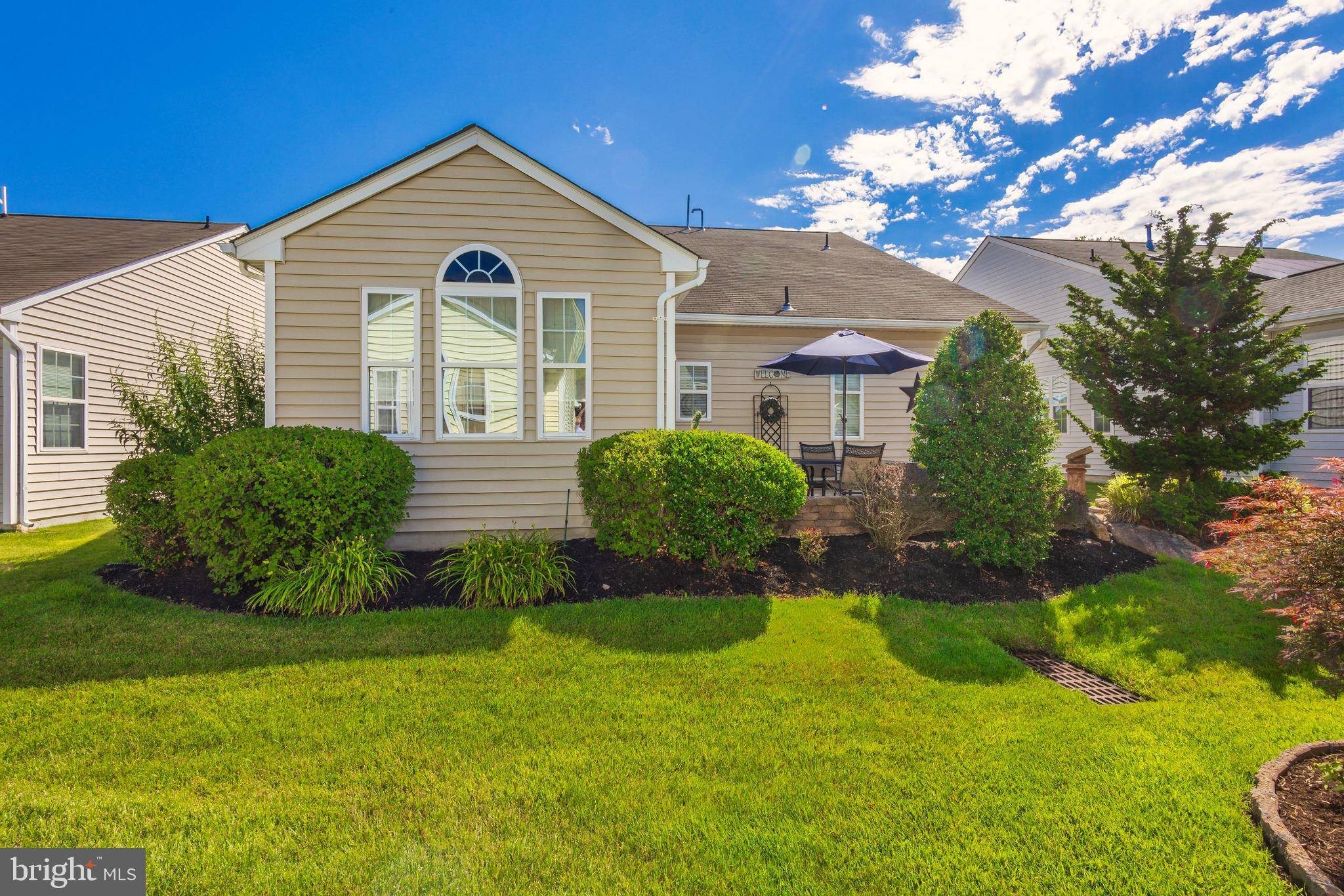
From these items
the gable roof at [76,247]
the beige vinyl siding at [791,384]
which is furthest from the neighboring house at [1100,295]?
the gable roof at [76,247]

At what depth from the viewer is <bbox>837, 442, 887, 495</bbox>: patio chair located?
777 centimetres

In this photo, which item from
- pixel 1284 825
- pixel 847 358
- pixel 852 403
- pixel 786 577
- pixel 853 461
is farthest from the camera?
pixel 852 403

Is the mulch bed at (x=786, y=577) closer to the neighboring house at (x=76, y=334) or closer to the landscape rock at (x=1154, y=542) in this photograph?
the landscape rock at (x=1154, y=542)

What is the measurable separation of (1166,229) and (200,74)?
609 inches

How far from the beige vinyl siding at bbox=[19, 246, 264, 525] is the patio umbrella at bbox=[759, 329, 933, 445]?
829cm

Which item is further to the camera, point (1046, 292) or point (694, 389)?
point (1046, 292)

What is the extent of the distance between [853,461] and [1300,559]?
4.99 m

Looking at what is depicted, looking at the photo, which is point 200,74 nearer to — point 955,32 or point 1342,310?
point 955,32

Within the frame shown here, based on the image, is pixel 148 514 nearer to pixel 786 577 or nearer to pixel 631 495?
pixel 631 495

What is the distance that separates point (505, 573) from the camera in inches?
197

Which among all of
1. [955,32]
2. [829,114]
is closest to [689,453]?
[955,32]

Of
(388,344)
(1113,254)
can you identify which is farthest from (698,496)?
(1113,254)

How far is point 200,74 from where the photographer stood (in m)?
9.55

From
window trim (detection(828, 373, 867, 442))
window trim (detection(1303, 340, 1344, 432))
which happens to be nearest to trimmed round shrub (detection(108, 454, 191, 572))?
window trim (detection(828, 373, 867, 442))
